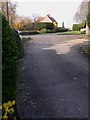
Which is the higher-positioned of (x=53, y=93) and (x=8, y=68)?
(x=8, y=68)

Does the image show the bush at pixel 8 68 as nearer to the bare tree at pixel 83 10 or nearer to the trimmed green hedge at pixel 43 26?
the bare tree at pixel 83 10

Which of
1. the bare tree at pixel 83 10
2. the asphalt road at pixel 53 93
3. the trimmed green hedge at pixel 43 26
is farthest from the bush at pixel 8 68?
the trimmed green hedge at pixel 43 26

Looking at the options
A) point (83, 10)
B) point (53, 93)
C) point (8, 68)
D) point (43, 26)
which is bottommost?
point (53, 93)

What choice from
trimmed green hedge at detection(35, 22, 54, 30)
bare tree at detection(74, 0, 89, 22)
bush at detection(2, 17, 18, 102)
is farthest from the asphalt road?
trimmed green hedge at detection(35, 22, 54, 30)

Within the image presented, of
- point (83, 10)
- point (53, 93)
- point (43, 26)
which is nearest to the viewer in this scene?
point (53, 93)

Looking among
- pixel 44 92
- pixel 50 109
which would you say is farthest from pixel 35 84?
pixel 50 109

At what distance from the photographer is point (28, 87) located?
10.9m

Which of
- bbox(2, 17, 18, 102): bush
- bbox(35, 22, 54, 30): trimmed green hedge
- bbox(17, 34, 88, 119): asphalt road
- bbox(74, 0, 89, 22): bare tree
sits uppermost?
bbox(74, 0, 89, 22): bare tree

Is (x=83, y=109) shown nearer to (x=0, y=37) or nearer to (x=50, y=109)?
(x=50, y=109)

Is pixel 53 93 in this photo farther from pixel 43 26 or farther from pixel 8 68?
pixel 43 26

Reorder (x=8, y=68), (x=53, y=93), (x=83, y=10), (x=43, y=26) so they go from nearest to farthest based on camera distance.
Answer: (x=8, y=68), (x=53, y=93), (x=83, y=10), (x=43, y=26)

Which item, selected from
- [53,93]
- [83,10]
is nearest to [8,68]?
[53,93]

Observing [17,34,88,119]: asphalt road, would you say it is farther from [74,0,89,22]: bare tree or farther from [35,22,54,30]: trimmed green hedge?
[35,22,54,30]: trimmed green hedge

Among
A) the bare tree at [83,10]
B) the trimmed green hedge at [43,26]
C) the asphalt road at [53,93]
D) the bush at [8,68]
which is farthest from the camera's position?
the trimmed green hedge at [43,26]
